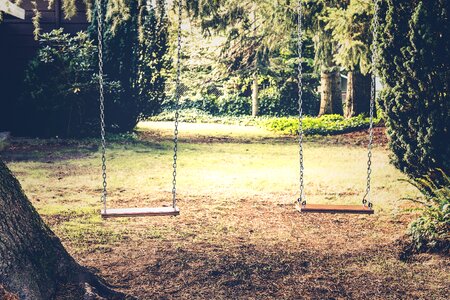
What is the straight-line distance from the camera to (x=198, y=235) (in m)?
5.96

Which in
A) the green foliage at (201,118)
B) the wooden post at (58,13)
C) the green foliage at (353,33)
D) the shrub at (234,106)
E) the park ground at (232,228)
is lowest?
the park ground at (232,228)

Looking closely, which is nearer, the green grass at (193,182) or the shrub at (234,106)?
the green grass at (193,182)

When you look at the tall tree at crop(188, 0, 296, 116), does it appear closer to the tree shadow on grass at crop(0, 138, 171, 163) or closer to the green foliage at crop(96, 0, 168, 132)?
the green foliage at crop(96, 0, 168, 132)

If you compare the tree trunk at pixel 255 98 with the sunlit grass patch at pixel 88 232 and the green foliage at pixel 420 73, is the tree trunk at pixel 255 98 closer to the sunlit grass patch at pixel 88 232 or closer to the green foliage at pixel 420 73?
the green foliage at pixel 420 73

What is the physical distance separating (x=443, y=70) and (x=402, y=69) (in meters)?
0.44

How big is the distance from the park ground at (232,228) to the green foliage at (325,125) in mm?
4900

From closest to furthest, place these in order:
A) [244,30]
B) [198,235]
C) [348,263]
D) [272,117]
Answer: [348,263], [198,235], [244,30], [272,117]

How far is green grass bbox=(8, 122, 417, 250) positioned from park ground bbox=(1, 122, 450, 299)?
2 centimetres

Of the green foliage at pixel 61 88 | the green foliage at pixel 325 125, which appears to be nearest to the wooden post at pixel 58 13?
the green foliage at pixel 61 88

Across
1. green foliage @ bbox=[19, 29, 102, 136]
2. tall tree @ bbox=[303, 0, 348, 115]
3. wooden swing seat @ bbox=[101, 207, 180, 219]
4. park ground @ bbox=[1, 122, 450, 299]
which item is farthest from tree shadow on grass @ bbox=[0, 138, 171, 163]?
wooden swing seat @ bbox=[101, 207, 180, 219]

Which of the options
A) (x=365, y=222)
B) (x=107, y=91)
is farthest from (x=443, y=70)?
(x=107, y=91)

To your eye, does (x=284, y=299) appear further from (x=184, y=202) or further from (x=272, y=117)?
(x=272, y=117)

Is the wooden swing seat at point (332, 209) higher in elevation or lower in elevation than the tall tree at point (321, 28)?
lower

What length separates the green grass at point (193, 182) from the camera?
21.0 feet
